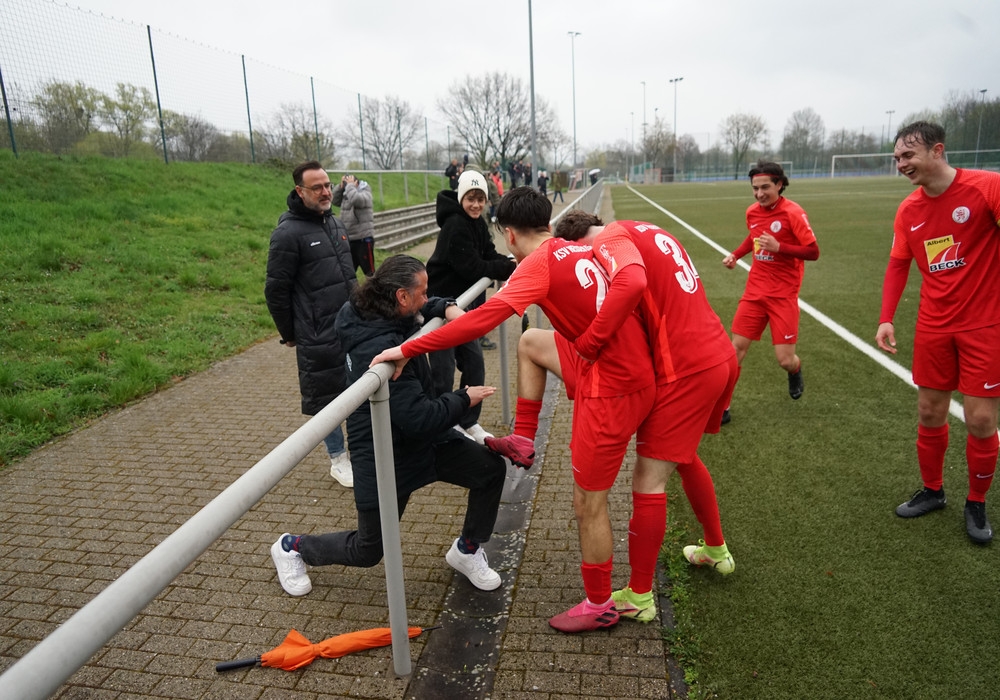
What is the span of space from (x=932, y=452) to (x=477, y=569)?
8.09 feet

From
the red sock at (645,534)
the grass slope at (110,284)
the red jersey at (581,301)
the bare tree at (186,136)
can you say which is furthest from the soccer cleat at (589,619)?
the bare tree at (186,136)

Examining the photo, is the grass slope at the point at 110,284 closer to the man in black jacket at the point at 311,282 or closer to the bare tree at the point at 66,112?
the bare tree at the point at 66,112

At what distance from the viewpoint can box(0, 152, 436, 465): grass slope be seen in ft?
19.7

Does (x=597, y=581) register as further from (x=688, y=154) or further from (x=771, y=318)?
(x=688, y=154)

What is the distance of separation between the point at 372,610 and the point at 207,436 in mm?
2861

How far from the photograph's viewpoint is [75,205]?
10.3 meters

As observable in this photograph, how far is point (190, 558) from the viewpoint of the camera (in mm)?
1362

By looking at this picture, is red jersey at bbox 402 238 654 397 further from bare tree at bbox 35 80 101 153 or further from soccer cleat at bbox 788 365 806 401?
bare tree at bbox 35 80 101 153

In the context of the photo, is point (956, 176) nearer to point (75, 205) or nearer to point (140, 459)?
point (140, 459)

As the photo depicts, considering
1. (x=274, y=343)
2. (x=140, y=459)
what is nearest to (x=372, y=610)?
(x=140, y=459)

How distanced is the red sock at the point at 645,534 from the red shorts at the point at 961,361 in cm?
178

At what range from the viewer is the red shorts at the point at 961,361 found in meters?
3.28

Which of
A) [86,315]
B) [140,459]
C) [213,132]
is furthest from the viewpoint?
[213,132]

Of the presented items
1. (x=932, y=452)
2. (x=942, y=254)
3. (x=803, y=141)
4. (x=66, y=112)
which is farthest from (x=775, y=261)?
(x=803, y=141)
